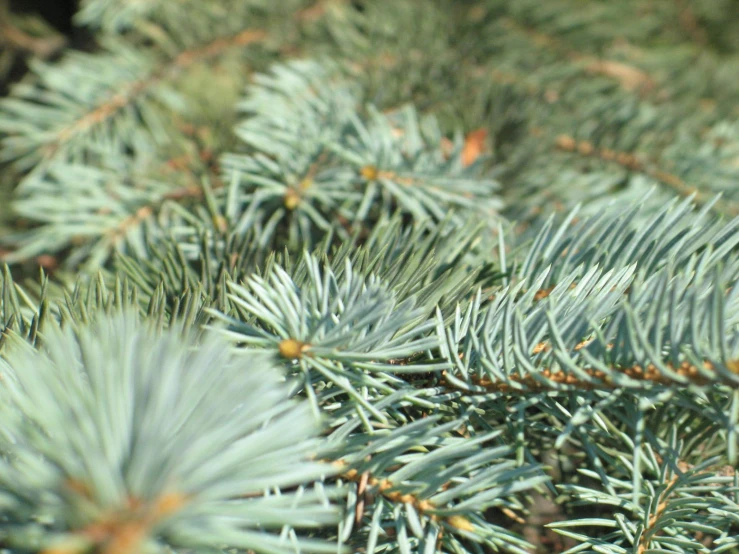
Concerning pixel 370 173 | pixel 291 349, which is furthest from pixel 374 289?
pixel 370 173

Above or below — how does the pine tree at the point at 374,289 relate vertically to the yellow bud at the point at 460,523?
above

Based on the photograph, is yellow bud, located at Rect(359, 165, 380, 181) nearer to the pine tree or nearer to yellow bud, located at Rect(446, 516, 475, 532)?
the pine tree

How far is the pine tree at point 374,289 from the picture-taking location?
22 cm

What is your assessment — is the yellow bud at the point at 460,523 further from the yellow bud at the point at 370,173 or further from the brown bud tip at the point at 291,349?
the yellow bud at the point at 370,173

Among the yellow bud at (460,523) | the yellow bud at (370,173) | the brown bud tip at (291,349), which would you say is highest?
the yellow bud at (370,173)

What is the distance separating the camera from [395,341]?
29cm

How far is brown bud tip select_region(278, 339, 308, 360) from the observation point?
10.8 inches

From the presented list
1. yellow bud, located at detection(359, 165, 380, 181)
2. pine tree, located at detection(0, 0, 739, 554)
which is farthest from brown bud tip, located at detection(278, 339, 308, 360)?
yellow bud, located at detection(359, 165, 380, 181)

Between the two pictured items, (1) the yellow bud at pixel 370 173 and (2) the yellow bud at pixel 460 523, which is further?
(1) the yellow bud at pixel 370 173

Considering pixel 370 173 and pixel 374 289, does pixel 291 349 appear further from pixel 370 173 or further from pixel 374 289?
pixel 370 173

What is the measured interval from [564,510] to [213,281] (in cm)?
25

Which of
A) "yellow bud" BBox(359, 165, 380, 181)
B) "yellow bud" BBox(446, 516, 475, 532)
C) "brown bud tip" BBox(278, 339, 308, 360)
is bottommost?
"yellow bud" BBox(446, 516, 475, 532)

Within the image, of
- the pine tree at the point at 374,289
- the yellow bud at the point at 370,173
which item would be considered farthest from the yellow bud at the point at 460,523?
the yellow bud at the point at 370,173

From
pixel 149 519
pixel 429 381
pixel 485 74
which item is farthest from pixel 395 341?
pixel 485 74
